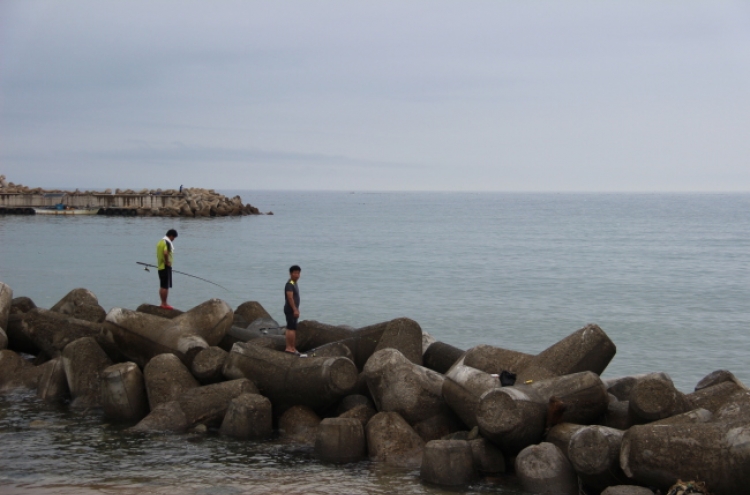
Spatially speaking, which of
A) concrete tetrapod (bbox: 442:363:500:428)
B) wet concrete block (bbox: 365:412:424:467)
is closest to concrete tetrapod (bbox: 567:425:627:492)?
concrete tetrapod (bbox: 442:363:500:428)

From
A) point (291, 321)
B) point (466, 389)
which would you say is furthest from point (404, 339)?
point (466, 389)

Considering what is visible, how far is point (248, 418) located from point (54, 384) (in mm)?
3842

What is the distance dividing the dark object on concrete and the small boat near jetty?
238 feet

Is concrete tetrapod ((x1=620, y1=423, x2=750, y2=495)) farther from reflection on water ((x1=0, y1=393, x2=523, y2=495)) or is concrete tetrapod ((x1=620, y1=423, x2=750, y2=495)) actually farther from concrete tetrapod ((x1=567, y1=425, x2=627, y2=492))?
reflection on water ((x1=0, y1=393, x2=523, y2=495))

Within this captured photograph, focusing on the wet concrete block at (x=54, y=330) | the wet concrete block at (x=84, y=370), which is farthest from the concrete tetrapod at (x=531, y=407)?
the wet concrete block at (x=54, y=330)

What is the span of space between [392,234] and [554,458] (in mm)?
62154

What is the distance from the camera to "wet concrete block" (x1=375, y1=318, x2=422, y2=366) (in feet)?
41.0

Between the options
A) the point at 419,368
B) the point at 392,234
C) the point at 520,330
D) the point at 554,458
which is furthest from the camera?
the point at 392,234

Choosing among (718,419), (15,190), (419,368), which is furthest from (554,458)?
(15,190)

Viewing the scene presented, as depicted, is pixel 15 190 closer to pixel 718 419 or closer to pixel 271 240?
pixel 271 240

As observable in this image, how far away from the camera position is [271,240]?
5956cm

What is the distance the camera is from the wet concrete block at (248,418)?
11.0 m

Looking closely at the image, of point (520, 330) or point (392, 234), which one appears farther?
point (392, 234)

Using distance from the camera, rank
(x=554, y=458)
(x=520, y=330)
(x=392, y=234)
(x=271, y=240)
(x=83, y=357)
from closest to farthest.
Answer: (x=554, y=458)
(x=83, y=357)
(x=520, y=330)
(x=271, y=240)
(x=392, y=234)
